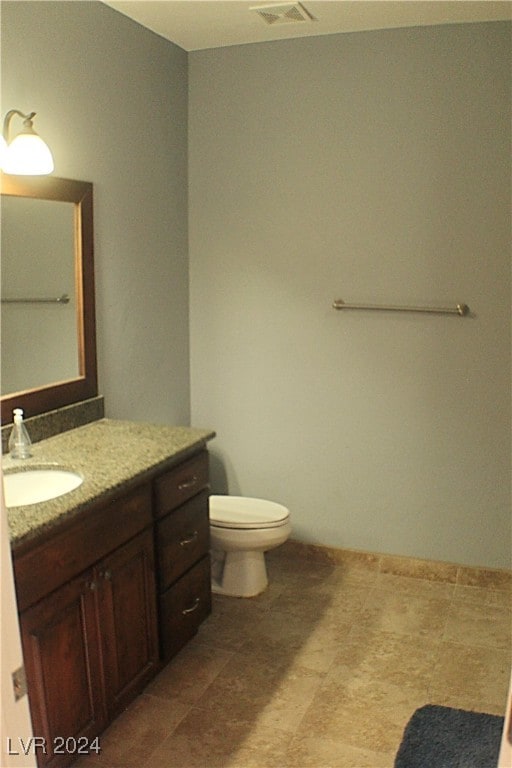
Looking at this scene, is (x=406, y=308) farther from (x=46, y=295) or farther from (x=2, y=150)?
(x=2, y=150)

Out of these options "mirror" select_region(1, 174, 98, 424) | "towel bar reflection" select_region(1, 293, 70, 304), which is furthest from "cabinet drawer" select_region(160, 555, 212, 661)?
"towel bar reflection" select_region(1, 293, 70, 304)

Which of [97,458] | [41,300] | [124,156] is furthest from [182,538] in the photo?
[124,156]

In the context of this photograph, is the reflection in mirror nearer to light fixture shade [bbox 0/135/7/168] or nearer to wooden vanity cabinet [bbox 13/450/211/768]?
light fixture shade [bbox 0/135/7/168]

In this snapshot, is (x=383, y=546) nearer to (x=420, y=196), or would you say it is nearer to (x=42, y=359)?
(x=420, y=196)

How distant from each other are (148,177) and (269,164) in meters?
0.54

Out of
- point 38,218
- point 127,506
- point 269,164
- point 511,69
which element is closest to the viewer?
point 127,506

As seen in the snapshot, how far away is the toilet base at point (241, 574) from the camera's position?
3.10 m

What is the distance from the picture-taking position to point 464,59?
9.57 feet

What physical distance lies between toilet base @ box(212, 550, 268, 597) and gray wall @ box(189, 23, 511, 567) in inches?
16.9

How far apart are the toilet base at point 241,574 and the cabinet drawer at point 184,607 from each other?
0.90 ft

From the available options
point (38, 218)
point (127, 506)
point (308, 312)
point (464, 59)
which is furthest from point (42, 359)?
point (464, 59)

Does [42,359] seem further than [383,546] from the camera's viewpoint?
No

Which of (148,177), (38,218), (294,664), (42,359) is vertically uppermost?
(148,177)

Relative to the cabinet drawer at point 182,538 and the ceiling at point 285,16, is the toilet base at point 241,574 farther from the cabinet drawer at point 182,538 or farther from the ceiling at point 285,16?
the ceiling at point 285,16
